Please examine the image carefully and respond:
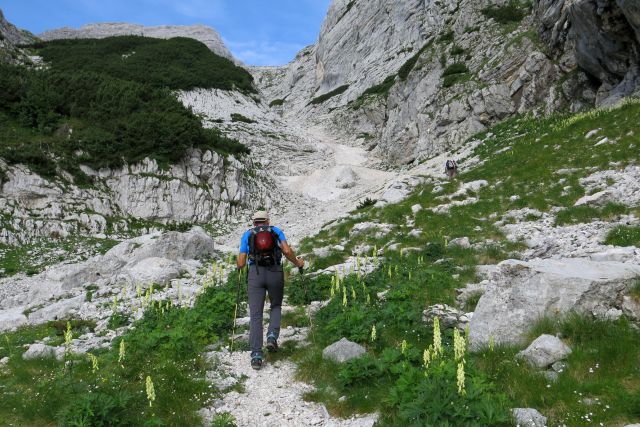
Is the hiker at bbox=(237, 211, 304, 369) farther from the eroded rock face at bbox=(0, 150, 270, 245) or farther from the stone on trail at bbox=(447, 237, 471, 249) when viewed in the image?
the eroded rock face at bbox=(0, 150, 270, 245)

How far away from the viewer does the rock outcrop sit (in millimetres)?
127644

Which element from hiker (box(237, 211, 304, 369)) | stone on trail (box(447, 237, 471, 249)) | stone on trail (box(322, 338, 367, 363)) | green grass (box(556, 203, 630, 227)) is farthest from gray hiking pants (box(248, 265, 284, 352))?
green grass (box(556, 203, 630, 227))

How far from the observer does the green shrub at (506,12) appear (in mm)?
45906

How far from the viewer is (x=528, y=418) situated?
4.32 meters

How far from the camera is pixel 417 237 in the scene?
51.2 feet

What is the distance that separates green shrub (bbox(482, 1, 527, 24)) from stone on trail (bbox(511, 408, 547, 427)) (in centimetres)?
5138

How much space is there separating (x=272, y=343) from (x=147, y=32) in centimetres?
15910

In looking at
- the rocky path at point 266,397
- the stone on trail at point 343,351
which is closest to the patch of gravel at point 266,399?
the rocky path at point 266,397

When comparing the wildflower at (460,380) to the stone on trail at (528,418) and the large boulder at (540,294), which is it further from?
the large boulder at (540,294)

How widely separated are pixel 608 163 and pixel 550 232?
6.14 metres

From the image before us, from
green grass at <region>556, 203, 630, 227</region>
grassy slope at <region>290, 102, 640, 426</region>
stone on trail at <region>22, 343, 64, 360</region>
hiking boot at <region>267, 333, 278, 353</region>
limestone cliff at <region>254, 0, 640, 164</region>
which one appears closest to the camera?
grassy slope at <region>290, 102, 640, 426</region>

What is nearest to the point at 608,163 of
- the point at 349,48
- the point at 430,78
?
the point at 430,78

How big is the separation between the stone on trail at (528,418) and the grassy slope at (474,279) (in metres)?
0.13

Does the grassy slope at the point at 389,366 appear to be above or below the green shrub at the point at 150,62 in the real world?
below
